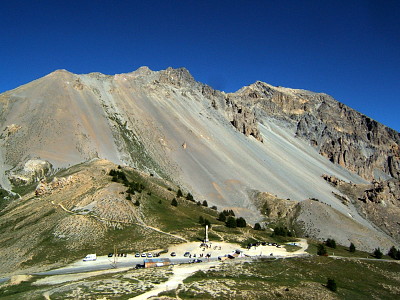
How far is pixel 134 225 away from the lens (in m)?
57.8

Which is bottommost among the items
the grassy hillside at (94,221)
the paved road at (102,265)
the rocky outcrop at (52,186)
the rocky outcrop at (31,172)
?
the paved road at (102,265)

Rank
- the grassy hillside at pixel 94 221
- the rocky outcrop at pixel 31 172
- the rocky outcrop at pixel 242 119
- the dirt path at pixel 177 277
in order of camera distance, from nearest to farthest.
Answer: the dirt path at pixel 177 277 < the grassy hillside at pixel 94 221 < the rocky outcrop at pixel 31 172 < the rocky outcrop at pixel 242 119

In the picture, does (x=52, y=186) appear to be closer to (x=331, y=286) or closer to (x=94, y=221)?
(x=94, y=221)

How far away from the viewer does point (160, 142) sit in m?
129

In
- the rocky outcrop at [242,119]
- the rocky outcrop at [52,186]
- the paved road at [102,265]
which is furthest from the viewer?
the rocky outcrop at [242,119]

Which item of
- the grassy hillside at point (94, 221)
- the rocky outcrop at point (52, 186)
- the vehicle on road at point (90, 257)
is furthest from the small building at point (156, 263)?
the rocky outcrop at point (52, 186)

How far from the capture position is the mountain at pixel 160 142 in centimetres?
10306


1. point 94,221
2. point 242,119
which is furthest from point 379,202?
point 94,221

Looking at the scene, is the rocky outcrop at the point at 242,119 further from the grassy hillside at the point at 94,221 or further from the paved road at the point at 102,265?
the paved road at the point at 102,265

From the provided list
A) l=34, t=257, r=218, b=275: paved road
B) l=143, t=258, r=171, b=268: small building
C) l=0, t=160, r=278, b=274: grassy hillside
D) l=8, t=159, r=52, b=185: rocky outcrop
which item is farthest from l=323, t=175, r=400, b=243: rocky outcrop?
l=8, t=159, r=52, b=185: rocky outcrop

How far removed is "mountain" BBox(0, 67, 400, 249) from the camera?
103062 mm

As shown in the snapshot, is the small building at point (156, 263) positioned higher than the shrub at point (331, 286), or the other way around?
the small building at point (156, 263)

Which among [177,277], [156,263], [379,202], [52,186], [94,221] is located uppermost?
[379,202]

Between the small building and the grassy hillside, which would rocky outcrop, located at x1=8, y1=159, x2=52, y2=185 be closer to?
the grassy hillside
